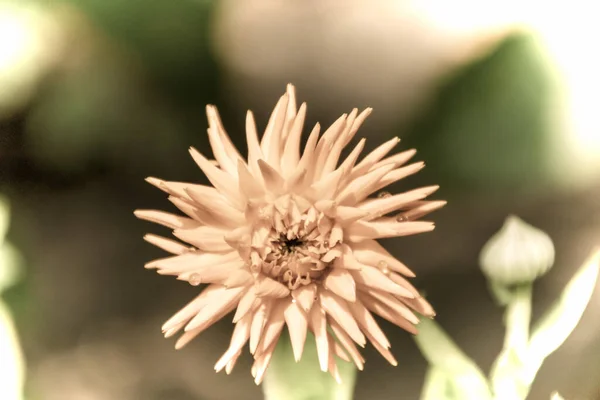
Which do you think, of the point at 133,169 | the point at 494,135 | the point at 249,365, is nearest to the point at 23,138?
the point at 133,169

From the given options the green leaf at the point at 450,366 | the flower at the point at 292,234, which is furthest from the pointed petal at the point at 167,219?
the green leaf at the point at 450,366

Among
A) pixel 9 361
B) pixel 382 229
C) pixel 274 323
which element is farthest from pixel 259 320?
pixel 9 361

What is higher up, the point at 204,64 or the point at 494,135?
the point at 204,64

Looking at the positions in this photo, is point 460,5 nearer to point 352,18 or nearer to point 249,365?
point 352,18

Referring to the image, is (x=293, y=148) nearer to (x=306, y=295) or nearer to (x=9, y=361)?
(x=306, y=295)

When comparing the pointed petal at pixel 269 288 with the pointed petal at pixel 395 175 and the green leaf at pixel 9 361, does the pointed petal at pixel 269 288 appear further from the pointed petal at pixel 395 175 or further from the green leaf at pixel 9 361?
the green leaf at pixel 9 361

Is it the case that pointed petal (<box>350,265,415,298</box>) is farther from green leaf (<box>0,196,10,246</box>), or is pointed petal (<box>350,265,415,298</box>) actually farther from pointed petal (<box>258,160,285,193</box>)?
green leaf (<box>0,196,10,246</box>)
